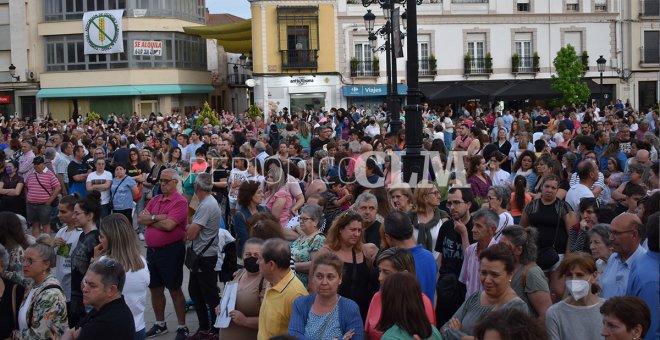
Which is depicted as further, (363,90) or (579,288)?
(363,90)

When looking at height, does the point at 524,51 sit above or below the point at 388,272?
above

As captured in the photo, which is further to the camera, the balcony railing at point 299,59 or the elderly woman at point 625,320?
the balcony railing at point 299,59

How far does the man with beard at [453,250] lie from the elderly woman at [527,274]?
91cm

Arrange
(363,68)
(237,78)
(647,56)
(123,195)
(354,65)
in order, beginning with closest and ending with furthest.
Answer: (123,195), (354,65), (363,68), (647,56), (237,78)

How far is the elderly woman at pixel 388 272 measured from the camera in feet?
17.3

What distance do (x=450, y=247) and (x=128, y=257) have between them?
2709 millimetres

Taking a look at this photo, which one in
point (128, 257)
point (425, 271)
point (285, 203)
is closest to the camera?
point (425, 271)

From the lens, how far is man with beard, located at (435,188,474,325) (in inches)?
257

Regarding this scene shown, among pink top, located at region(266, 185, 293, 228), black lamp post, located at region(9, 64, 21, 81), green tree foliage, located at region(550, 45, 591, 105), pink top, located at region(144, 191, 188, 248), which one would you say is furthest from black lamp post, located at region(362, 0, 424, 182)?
black lamp post, located at region(9, 64, 21, 81)

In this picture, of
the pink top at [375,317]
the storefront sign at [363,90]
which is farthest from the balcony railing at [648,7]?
the pink top at [375,317]

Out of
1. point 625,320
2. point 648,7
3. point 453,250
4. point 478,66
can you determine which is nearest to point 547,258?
point 453,250

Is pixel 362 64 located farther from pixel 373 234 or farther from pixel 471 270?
pixel 471 270

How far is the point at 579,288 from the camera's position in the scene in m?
5.06

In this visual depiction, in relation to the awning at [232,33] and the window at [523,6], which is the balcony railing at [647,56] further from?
the awning at [232,33]
